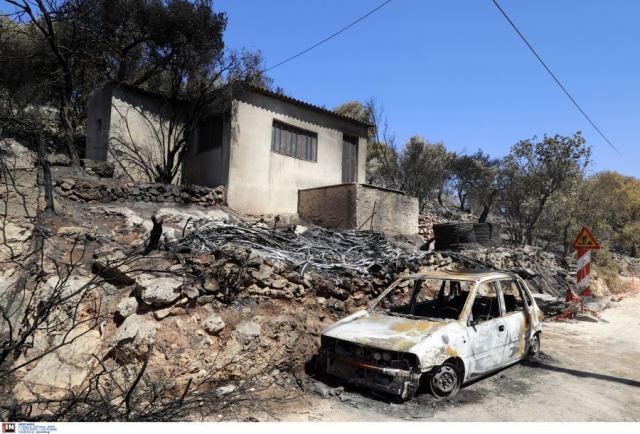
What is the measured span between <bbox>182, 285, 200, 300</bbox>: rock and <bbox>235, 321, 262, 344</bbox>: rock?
78cm

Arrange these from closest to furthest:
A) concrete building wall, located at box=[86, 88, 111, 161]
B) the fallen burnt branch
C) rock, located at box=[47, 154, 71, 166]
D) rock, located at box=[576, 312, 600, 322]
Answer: the fallen burnt branch → rock, located at box=[576, 312, 600, 322] → rock, located at box=[47, 154, 71, 166] → concrete building wall, located at box=[86, 88, 111, 161]

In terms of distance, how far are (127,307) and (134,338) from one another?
2.08 ft

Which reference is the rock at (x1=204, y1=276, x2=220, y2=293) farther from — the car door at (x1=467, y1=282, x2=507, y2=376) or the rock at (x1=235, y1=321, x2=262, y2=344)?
the car door at (x1=467, y1=282, x2=507, y2=376)

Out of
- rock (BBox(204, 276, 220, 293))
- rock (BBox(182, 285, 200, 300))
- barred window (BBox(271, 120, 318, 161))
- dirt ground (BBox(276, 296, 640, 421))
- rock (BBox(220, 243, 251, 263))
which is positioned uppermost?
barred window (BBox(271, 120, 318, 161))

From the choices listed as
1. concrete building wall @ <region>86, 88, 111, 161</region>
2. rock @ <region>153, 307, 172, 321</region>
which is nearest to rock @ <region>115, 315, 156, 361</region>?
rock @ <region>153, 307, 172, 321</region>

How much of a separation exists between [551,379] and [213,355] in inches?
186

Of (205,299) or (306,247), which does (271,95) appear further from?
(205,299)

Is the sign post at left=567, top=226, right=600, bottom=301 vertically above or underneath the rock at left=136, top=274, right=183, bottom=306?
above

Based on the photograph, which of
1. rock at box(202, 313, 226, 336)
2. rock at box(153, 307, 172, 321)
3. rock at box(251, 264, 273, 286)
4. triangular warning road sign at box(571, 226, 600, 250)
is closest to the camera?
rock at box(153, 307, 172, 321)

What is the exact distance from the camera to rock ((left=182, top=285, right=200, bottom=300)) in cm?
618

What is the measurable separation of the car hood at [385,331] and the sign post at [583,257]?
7636 millimetres

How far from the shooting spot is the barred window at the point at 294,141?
1485cm

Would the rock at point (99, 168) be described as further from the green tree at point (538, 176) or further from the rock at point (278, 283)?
the green tree at point (538, 176)

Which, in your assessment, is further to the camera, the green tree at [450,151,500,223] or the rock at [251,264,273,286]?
the green tree at [450,151,500,223]
